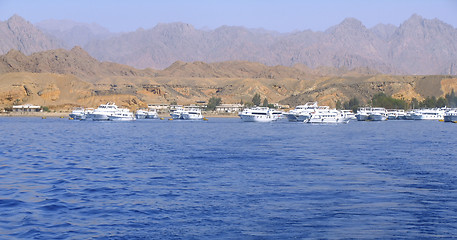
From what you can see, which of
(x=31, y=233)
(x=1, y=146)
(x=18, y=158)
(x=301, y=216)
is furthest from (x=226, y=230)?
(x=1, y=146)

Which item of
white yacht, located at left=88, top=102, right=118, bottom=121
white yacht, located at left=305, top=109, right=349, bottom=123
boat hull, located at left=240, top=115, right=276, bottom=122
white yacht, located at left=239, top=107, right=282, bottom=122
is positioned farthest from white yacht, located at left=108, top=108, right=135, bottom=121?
white yacht, located at left=305, top=109, right=349, bottom=123

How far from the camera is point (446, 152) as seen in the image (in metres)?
65.8

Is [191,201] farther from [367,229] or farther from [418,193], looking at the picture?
[418,193]

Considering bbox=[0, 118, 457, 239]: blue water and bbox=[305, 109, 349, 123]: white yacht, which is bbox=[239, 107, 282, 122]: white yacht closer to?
bbox=[305, 109, 349, 123]: white yacht

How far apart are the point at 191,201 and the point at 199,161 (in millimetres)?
21834

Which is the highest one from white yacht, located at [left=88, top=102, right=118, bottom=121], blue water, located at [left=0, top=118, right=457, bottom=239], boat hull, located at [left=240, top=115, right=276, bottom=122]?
white yacht, located at [left=88, top=102, right=118, bottom=121]

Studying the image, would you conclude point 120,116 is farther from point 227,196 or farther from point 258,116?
point 227,196

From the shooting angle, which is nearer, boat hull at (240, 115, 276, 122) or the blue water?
the blue water

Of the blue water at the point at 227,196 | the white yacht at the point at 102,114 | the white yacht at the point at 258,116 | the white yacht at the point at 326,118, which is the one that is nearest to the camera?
the blue water at the point at 227,196

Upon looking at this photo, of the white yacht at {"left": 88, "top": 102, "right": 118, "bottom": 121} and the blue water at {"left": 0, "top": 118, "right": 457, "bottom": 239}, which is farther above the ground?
the white yacht at {"left": 88, "top": 102, "right": 118, "bottom": 121}

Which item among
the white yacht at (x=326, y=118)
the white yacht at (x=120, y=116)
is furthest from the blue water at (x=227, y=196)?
the white yacht at (x=120, y=116)

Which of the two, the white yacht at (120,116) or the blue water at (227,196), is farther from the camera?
the white yacht at (120,116)

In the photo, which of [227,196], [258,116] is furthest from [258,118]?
[227,196]

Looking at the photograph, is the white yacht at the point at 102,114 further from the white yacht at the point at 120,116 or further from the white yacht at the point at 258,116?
the white yacht at the point at 258,116
